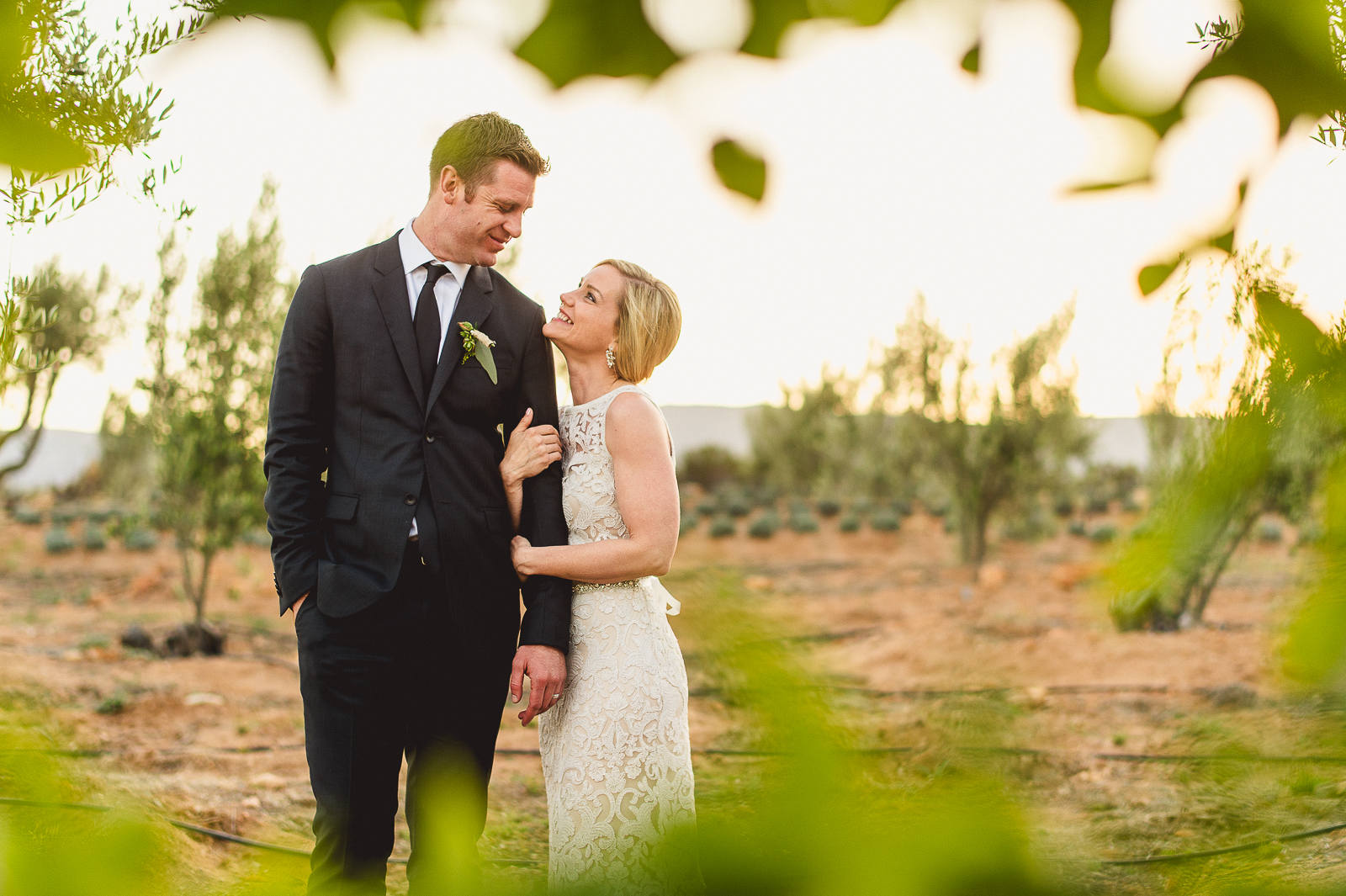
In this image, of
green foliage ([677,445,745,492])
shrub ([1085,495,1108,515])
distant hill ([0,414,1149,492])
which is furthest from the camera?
green foliage ([677,445,745,492])

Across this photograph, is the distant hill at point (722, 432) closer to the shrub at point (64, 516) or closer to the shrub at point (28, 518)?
the shrub at point (64, 516)

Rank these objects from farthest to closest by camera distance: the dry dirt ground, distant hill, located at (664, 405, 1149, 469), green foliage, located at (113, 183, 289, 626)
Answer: distant hill, located at (664, 405, 1149, 469), green foliage, located at (113, 183, 289, 626), the dry dirt ground

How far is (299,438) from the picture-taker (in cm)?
244

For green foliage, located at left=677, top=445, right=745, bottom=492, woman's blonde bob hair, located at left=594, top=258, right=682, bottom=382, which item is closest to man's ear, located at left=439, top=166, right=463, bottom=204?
woman's blonde bob hair, located at left=594, top=258, right=682, bottom=382

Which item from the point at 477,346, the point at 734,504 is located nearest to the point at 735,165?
the point at 477,346

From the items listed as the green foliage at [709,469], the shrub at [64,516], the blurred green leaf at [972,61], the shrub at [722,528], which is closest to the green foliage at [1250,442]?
the blurred green leaf at [972,61]

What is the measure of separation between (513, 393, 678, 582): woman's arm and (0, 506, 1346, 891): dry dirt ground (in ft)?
1.32

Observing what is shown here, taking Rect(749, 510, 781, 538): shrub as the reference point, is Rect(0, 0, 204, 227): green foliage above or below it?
above

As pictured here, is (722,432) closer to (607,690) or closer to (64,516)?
(64,516)

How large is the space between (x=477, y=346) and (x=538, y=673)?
0.85 m

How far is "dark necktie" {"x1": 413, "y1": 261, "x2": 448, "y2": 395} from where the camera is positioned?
2.46 metres

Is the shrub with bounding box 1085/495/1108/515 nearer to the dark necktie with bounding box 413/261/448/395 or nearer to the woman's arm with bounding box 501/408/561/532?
the woman's arm with bounding box 501/408/561/532

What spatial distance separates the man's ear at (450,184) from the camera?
2404mm

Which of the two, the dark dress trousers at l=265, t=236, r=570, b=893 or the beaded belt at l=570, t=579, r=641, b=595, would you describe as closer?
the dark dress trousers at l=265, t=236, r=570, b=893
